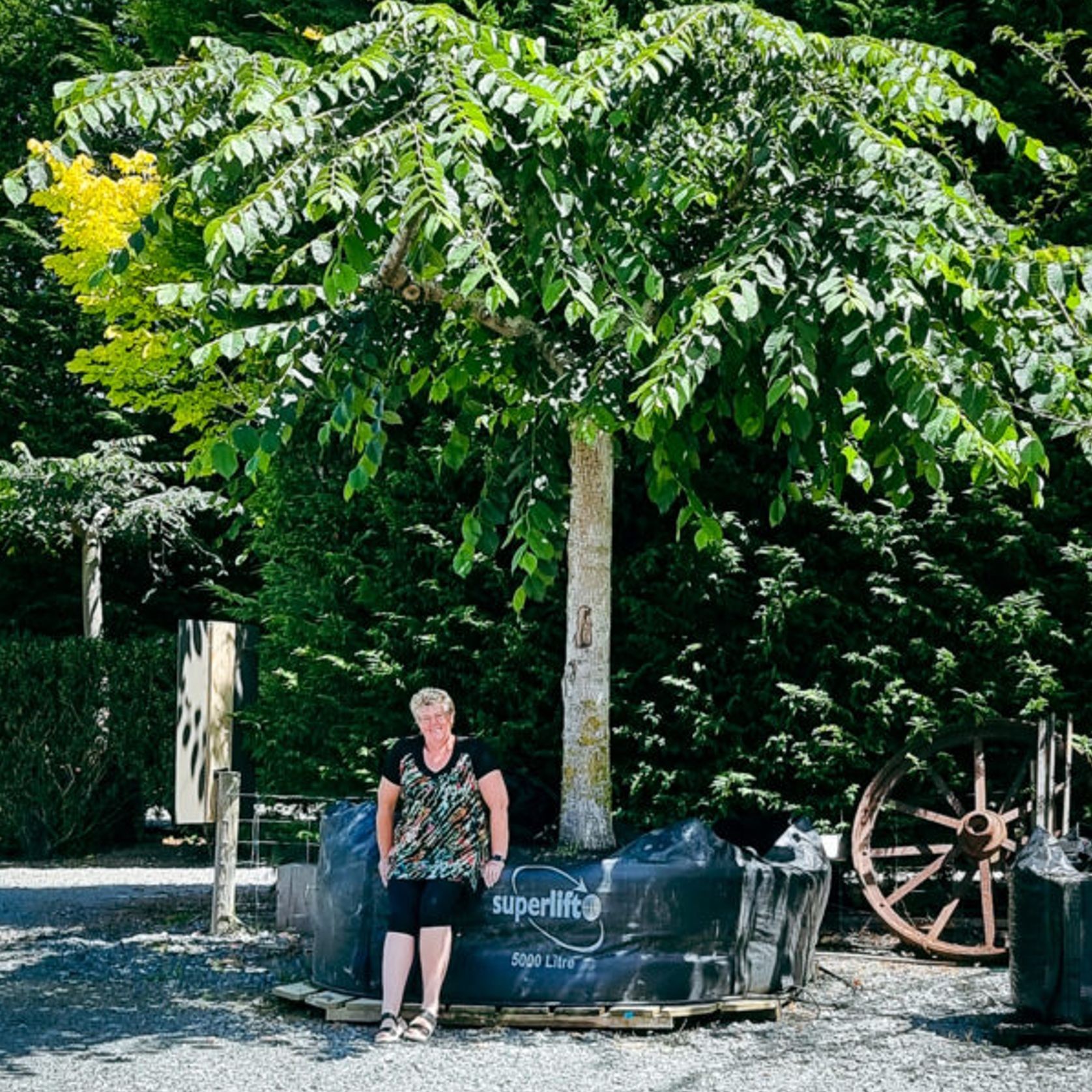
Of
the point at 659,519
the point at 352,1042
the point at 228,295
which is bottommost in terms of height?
the point at 352,1042

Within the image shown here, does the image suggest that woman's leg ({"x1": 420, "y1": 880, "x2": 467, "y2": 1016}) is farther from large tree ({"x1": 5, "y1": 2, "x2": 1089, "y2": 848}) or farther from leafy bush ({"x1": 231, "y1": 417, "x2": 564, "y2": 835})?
leafy bush ({"x1": 231, "y1": 417, "x2": 564, "y2": 835})

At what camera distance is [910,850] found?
882 centimetres

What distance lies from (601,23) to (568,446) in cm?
265

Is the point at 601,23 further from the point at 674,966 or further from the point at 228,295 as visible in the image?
the point at 674,966

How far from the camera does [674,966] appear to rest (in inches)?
265

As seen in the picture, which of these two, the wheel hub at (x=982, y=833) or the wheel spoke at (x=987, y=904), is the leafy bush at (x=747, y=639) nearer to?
the wheel hub at (x=982, y=833)

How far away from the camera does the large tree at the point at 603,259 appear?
6273mm

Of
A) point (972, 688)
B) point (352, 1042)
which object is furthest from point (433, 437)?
point (352, 1042)

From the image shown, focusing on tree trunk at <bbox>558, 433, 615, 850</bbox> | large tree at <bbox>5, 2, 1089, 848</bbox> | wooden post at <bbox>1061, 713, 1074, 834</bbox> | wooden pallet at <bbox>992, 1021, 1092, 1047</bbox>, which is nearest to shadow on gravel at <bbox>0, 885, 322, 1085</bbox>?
tree trunk at <bbox>558, 433, 615, 850</bbox>

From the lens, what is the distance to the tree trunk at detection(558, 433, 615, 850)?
765 centimetres

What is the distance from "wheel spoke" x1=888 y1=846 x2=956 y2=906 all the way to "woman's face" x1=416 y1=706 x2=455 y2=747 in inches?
119

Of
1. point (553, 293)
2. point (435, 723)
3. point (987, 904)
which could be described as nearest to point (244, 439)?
point (553, 293)

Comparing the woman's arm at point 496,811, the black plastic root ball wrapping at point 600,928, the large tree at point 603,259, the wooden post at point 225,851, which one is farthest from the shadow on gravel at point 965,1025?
the wooden post at point 225,851

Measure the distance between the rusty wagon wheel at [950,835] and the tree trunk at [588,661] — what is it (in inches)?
67.2
